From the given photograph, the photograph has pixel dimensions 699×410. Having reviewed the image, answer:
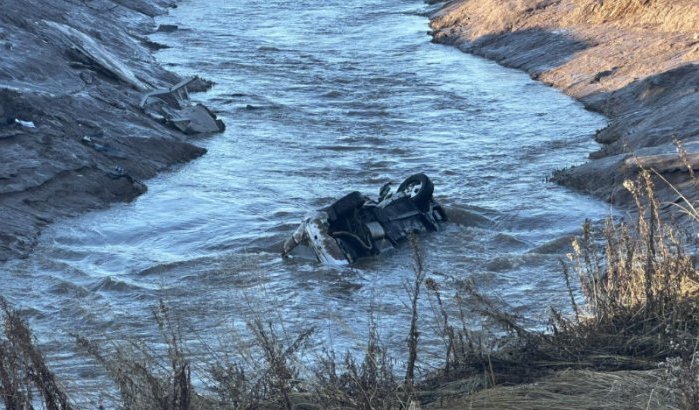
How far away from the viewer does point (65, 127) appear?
17.0 m

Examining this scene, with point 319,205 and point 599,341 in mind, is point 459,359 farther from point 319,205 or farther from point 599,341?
point 319,205

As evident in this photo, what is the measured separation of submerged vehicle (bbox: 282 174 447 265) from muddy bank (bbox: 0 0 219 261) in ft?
10.9

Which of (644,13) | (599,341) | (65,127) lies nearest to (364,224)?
(65,127)

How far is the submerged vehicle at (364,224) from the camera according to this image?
12.2m

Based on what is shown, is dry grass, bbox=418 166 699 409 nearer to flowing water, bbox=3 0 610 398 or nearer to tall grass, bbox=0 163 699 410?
tall grass, bbox=0 163 699 410

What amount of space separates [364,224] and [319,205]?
7.86 feet

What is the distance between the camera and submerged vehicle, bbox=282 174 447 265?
40.1 feet

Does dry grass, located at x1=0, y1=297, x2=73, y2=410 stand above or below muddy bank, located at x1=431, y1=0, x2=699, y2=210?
above

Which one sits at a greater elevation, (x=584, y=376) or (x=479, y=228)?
(x=584, y=376)

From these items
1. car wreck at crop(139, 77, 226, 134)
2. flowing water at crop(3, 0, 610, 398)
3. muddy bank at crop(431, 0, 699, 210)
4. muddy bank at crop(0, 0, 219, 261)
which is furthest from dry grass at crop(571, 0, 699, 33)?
muddy bank at crop(0, 0, 219, 261)

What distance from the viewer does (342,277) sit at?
1188 cm

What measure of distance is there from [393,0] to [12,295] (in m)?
32.2

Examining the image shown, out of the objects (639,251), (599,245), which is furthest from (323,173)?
(639,251)

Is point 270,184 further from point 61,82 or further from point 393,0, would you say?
point 393,0
